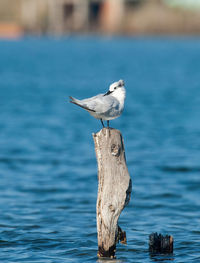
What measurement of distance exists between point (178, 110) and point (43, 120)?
8906mm

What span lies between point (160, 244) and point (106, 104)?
2673mm

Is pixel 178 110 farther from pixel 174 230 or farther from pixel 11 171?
pixel 174 230

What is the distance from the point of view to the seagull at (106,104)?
9078 millimetres

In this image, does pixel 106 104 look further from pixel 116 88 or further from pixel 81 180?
pixel 81 180

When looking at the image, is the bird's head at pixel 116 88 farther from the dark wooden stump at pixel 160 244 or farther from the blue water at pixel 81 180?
the blue water at pixel 81 180

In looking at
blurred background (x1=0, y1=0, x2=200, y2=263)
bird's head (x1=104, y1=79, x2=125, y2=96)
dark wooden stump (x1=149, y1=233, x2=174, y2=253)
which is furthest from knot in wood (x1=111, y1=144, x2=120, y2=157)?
blurred background (x1=0, y1=0, x2=200, y2=263)

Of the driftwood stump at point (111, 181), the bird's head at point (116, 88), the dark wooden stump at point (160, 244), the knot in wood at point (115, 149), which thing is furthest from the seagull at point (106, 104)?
the dark wooden stump at point (160, 244)

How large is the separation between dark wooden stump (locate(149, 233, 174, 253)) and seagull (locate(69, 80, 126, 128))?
220cm

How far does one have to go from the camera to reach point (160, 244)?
1038 centimetres

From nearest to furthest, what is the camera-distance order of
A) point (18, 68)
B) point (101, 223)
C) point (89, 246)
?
1. point (101, 223)
2. point (89, 246)
3. point (18, 68)

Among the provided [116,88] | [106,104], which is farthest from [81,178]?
[106,104]

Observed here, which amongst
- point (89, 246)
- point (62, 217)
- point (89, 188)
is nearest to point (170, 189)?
point (89, 188)

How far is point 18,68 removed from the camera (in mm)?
73500

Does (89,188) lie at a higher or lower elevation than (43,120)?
lower
